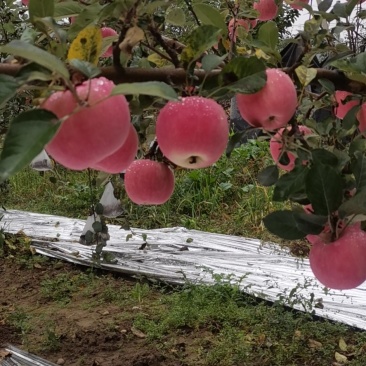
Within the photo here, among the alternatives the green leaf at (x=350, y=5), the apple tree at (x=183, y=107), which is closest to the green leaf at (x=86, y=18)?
the apple tree at (x=183, y=107)

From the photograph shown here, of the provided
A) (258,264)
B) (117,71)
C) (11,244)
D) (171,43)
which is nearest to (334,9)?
(171,43)

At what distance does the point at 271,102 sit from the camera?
1.83 ft

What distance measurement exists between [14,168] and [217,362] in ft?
6.05

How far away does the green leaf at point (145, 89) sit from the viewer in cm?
40

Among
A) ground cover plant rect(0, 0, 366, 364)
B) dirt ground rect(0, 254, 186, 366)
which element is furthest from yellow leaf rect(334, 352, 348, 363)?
ground cover plant rect(0, 0, 366, 364)

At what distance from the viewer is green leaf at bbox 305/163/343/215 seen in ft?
1.89

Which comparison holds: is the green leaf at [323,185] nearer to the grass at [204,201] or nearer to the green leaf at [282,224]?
the green leaf at [282,224]

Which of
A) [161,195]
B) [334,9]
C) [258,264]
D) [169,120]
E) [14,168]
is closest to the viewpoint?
[14,168]

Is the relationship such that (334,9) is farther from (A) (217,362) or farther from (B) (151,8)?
(A) (217,362)

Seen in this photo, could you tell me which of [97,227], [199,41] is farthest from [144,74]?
[97,227]

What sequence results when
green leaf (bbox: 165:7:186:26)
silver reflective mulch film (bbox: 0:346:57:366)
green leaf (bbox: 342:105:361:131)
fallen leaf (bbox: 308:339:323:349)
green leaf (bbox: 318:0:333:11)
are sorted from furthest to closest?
fallen leaf (bbox: 308:339:323:349) → silver reflective mulch film (bbox: 0:346:57:366) → green leaf (bbox: 318:0:333:11) → green leaf (bbox: 165:7:186:26) → green leaf (bbox: 342:105:361:131)

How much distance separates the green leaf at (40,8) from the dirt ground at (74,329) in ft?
5.46

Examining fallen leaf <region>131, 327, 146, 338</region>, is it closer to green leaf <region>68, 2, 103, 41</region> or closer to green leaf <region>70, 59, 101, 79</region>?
green leaf <region>68, 2, 103, 41</region>

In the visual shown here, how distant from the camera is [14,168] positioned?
367 millimetres
